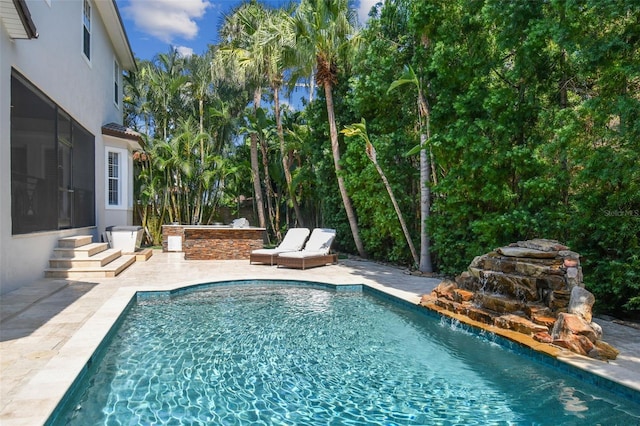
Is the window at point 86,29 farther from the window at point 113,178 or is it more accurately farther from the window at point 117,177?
the window at point 113,178

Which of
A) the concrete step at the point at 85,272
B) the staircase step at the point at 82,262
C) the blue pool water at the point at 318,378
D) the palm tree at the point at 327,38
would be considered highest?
the palm tree at the point at 327,38

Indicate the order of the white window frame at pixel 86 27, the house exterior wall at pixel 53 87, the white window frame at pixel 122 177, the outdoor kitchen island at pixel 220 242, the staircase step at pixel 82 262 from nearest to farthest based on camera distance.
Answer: the house exterior wall at pixel 53 87 → the staircase step at pixel 82 262 → the white window frame at pixel 86 27 → the outdoor kitchen island at pixel 220 242 → the white window frame at pixel 122 177

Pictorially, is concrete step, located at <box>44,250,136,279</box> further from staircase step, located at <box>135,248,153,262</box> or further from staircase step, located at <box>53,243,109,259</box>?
staircase step, located at <box>135,248,153,262</box>

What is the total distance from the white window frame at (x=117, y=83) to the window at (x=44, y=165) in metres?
6.06

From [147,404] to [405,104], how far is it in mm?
10216

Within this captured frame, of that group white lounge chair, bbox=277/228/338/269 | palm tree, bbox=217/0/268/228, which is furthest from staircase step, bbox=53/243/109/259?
palm tree, bbox=217/0/268/228

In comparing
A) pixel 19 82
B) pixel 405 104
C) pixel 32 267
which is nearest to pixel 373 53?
pixel 405 104

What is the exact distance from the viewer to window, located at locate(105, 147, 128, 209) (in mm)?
15703

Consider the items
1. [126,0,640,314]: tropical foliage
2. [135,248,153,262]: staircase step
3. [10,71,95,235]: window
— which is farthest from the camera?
[135,248,153,262]: staircase step

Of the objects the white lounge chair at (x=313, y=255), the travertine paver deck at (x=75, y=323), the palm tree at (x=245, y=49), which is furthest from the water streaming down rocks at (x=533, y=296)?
the palm tree at (x=245, y=49)

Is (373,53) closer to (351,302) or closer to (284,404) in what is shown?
(351,302)

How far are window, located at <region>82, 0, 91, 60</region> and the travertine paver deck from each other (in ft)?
23.2

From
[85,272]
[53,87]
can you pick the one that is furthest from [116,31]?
[85,272]

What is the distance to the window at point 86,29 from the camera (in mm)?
12684
